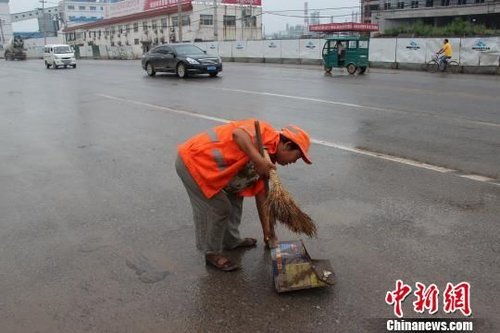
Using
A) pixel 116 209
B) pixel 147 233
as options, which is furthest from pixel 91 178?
pixel 147 233

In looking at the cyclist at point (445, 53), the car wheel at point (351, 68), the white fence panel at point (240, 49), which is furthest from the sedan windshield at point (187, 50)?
the white fence panel at point (240, 49)

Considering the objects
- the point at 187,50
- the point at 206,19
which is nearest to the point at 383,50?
the point at 187,50

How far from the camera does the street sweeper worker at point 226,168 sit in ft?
10.8

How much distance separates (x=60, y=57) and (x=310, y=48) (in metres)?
16.1

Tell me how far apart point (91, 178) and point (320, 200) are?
2834mm

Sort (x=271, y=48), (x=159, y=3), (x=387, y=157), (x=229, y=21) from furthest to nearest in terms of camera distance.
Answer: (x=159, y=3) < (x=229, y=21) < (x=271, y=48) < (x=387, y=157)

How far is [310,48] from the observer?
31281mm

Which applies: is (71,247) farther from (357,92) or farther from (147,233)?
(357,92)

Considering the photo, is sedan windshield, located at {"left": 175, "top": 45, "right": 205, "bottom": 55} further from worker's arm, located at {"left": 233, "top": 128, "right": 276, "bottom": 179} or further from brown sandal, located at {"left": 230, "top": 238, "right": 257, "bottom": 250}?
worker's arm, located at {"left": 233, "top": 128, "right": 276, "bottom": 179}

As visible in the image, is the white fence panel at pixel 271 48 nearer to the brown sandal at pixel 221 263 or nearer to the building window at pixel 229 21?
the brown sandal at pixel 221 263

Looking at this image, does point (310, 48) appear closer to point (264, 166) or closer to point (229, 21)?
point (264, 166)

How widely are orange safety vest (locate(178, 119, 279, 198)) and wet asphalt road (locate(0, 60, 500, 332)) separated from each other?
0.72 m

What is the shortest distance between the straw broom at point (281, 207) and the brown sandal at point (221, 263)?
467mm

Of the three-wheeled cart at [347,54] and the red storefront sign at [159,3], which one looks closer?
the three-wheeled cart at [347,54]
